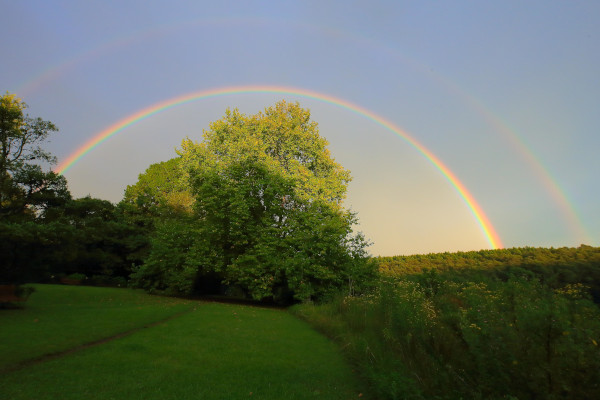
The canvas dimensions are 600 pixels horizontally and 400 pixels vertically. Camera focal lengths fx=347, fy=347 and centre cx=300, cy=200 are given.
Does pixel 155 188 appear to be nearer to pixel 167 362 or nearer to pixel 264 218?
pixel 264 218

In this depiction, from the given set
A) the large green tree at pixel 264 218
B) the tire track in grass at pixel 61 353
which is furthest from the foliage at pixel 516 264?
the tire track in grass at pixel 61 353

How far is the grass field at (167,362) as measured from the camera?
6.57 metres

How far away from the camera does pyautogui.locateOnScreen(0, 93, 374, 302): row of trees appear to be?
1009 inches

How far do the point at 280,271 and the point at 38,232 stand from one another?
1518 centimetres

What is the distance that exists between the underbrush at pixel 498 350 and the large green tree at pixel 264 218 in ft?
53.4

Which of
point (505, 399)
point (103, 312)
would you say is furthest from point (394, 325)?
point (103, 312)

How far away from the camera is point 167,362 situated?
8.45 m

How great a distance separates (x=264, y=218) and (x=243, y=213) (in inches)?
73.8

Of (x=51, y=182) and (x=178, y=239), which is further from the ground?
(x=51, y=182)

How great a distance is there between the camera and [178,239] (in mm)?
29984

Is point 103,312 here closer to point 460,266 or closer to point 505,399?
point 505,399

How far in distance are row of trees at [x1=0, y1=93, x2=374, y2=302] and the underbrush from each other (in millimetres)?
12895

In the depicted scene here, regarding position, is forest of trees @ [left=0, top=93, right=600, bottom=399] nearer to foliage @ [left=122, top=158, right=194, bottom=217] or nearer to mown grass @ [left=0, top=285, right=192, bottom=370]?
foliage @ [left=122, top=158, right=194, bottom=217]

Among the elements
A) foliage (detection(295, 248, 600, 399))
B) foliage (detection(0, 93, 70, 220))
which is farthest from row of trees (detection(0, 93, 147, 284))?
foliage (detection(295, 248, 600, 399))
